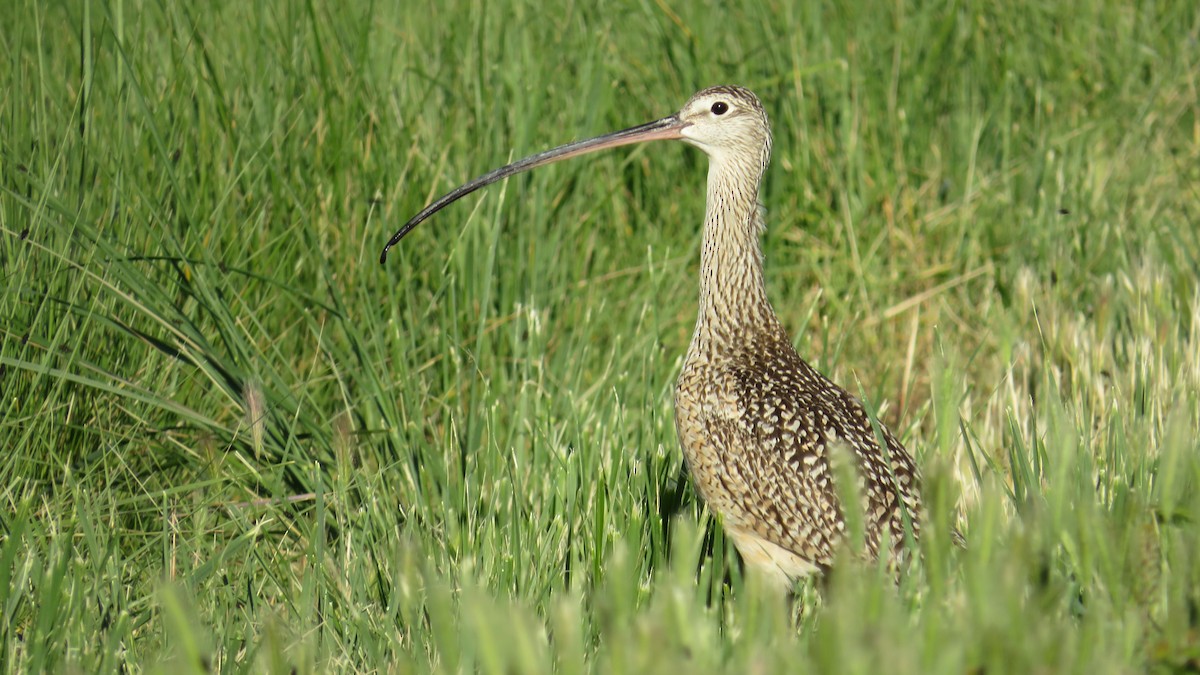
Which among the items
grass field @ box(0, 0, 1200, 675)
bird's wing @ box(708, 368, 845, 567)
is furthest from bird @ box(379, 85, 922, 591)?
grass field @ box(0, 0, 1200, 675)

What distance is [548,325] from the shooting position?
537 cm

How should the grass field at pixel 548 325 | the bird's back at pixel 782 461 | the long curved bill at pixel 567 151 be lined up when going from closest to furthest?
the grass field at pixel 548 325 → the bird's back at pixel 782 461 → the long curved bill at pixel 567 151

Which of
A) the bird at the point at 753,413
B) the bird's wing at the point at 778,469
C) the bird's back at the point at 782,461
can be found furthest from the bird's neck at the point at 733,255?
the bird's wing at the point at 778,469

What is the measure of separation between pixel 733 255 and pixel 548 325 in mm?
1091

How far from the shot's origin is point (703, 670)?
2148 millimetres

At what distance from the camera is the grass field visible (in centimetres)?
255

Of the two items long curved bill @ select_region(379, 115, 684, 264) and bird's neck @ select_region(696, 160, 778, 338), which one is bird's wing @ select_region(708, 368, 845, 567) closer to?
bird's neck @ select_region(696, 160, 778, 338)

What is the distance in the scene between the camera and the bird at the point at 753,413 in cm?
383

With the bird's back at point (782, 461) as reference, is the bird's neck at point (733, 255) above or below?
above

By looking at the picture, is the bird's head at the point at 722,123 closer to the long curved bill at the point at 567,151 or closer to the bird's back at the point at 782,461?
the long curved bill at the point at 567,151

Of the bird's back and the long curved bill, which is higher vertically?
the long curved bill

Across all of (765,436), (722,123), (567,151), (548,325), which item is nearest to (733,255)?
(722,123)

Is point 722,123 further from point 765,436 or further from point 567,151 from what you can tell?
point 765,436

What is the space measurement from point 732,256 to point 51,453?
213 centimetres
